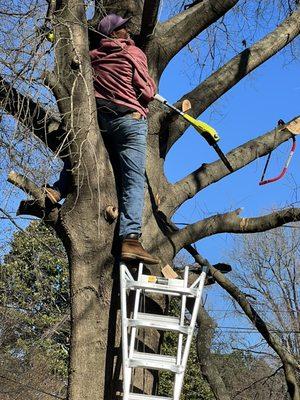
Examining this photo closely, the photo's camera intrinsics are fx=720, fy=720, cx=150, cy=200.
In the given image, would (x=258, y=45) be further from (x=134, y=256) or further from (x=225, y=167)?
(x=134, y=256)

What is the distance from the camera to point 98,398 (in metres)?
4.52

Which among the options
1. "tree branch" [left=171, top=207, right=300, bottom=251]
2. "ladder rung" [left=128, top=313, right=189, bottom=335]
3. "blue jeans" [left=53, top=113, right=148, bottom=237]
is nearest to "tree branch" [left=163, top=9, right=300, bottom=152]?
"tree branch" [left=171, top=207, right=300, bottom=251]

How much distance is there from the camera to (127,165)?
4969 millimetres

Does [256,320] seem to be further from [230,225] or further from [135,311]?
[135,311]

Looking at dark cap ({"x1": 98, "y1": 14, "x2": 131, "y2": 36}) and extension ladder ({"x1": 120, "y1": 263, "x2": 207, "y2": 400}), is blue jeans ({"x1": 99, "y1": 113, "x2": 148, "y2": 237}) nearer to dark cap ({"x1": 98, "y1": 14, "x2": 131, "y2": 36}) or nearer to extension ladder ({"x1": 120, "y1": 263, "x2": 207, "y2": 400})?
extension ladder ({"x1": 120, "y1": 263, "x2": 207, "y2": 400})

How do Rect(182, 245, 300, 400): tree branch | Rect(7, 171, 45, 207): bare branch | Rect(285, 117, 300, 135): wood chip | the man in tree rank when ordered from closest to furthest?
Rect(7, 171, 45, 207): bare branch, the man in tree, Rect(285, 117, 300, 135): wood chip, Rect(182, 245, 300, 400): tree branch

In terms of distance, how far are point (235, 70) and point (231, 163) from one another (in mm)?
846

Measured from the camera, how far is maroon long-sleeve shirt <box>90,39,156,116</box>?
16.6 ft

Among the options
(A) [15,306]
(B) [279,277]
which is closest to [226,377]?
(B) [279,277]

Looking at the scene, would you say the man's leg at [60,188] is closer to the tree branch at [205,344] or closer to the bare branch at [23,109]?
the bare branch at [23,109]

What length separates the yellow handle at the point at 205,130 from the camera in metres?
5.41

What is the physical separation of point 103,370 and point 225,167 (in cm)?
222

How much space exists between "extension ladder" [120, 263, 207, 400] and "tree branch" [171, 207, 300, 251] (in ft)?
2.30

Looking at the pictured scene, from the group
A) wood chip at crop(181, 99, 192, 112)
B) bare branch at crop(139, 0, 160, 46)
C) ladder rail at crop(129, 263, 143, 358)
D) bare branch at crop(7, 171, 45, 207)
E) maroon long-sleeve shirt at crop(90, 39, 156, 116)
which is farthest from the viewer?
wood chip at crop(181, 99, 192, 112)
